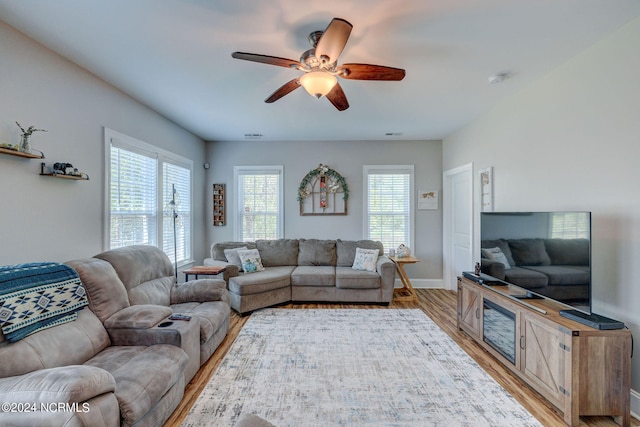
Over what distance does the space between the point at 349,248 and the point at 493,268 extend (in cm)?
229

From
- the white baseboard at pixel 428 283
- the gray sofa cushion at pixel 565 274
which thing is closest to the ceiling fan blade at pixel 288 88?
the gray sofa cushion at pixel 565 274

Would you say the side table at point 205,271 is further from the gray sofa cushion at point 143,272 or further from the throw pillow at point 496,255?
the throw pillow at point 496,255

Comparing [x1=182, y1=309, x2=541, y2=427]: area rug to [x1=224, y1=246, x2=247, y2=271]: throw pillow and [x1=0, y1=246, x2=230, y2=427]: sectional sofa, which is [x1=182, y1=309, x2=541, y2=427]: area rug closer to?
[x1=0, y1=246, x2=230, y2=427]: sectional sofa

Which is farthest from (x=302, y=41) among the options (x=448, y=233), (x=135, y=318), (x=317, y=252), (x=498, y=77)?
(x=448, y=233)

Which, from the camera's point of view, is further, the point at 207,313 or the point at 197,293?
the point at 197,293

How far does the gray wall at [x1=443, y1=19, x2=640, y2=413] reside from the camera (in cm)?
198

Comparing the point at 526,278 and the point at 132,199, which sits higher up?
the point at 132,199

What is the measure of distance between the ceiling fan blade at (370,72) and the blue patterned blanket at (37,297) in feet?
7.85

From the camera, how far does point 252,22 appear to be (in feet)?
6.40

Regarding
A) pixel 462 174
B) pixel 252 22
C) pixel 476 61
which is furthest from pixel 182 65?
pixel 462 174

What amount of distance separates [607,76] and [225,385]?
3781 millimetres

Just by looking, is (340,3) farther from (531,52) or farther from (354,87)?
(531,52)

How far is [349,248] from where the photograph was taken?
4816 millimetres

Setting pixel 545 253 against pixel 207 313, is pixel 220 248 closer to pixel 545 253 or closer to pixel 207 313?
pixel 207 313
